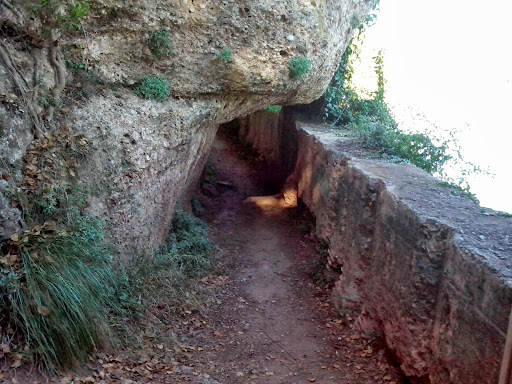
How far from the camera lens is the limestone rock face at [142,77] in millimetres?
4883

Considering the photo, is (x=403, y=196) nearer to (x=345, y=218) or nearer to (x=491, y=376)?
(x=345, y=218)

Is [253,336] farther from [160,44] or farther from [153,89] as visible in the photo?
[160,44]

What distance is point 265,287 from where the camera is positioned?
22.9ft

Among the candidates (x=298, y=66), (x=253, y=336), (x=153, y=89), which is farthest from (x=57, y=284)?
(x=298, y=66)

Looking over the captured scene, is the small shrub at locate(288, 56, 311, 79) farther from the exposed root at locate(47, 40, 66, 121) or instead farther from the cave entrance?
the exposed root at locate(47, 40, 66, 121)

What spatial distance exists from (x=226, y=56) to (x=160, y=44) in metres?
0.89

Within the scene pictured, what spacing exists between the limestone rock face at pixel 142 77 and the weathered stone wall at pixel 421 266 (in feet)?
6.43

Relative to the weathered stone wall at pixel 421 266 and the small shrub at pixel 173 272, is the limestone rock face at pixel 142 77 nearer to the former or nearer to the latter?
the small shrub at pixel 173 272

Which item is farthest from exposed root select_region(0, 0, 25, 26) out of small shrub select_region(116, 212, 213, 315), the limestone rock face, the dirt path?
the dirt path

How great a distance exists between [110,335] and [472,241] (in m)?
3.15

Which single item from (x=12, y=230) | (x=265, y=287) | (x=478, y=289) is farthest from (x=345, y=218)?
(x=12, y=230)

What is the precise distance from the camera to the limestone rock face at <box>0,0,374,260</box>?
16.0 ft

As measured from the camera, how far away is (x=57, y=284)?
13.0 feet

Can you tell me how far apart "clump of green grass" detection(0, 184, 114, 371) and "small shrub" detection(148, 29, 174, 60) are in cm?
231
